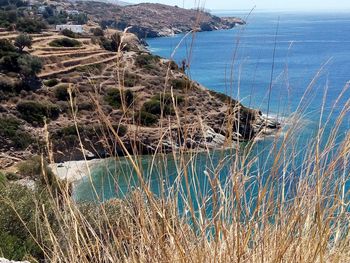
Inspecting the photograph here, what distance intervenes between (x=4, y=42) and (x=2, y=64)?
207cm

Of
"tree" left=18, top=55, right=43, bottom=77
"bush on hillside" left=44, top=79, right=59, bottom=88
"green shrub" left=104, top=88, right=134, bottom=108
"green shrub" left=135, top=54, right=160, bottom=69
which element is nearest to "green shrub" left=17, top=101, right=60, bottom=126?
"bush on hillside" left=44, top=79, right=59, bottom=88

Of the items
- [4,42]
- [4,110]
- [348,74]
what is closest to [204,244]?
[4,110]

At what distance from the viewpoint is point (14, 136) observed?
55.5 ft

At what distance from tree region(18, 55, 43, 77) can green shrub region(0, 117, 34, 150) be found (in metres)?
3.72

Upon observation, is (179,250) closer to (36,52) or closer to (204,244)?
(204,244)

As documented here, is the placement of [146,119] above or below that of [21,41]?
above

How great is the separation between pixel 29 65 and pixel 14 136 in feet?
17.3

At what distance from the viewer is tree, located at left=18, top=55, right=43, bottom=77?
2083cm

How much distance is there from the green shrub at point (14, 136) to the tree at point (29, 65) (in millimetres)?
3719

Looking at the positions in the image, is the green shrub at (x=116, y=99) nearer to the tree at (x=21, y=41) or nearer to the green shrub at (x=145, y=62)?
the green shrub at (x=145, y=62)

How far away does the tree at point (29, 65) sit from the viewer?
68.3 ft

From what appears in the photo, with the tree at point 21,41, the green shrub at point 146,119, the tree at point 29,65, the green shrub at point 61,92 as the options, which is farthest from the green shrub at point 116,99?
the tree at point 21,41

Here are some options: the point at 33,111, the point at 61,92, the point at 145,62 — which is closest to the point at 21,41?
the point at 61,92

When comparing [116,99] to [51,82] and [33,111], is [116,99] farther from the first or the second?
[51,82]
